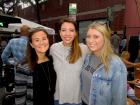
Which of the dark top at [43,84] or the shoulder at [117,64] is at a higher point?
the shoulder at [117,64]

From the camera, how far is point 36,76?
3.48m

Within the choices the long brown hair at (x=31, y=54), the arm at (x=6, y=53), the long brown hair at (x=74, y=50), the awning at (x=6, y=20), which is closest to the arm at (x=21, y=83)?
the long brown hair at (x=31, y=54)

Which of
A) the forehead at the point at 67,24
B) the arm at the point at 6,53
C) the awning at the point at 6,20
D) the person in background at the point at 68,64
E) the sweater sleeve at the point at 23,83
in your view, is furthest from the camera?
the awning at the point at 6,20

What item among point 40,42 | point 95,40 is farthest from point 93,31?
point 40,42

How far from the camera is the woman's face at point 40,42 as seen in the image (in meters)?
3.53

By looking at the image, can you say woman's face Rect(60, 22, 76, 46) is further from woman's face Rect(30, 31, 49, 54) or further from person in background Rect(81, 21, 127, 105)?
person in background Rect(81, 21, 127, 105)

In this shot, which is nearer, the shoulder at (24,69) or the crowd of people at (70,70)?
the crowd of people at (70,70)

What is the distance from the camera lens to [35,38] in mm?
3555

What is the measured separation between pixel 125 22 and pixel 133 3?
1525 millimetres

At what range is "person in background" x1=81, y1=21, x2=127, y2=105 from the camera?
3127 millimetres

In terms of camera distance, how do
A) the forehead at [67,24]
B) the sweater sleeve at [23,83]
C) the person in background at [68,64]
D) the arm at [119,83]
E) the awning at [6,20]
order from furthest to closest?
the awning at [6,20] → the forehead at [67,24] → the person in background at [68,64] → the sweater sleeve at [23,83] → the arm at [119,83]

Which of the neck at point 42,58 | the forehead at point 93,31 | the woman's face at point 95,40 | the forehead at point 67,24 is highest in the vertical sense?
the forehead at point 67,24

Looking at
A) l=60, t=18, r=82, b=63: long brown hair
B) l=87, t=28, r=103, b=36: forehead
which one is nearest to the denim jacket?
l=87, t=28, r=103, b=36: forehead

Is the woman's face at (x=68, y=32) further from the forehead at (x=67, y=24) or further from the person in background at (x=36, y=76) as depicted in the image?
the person in background at (x=36, y=76)
